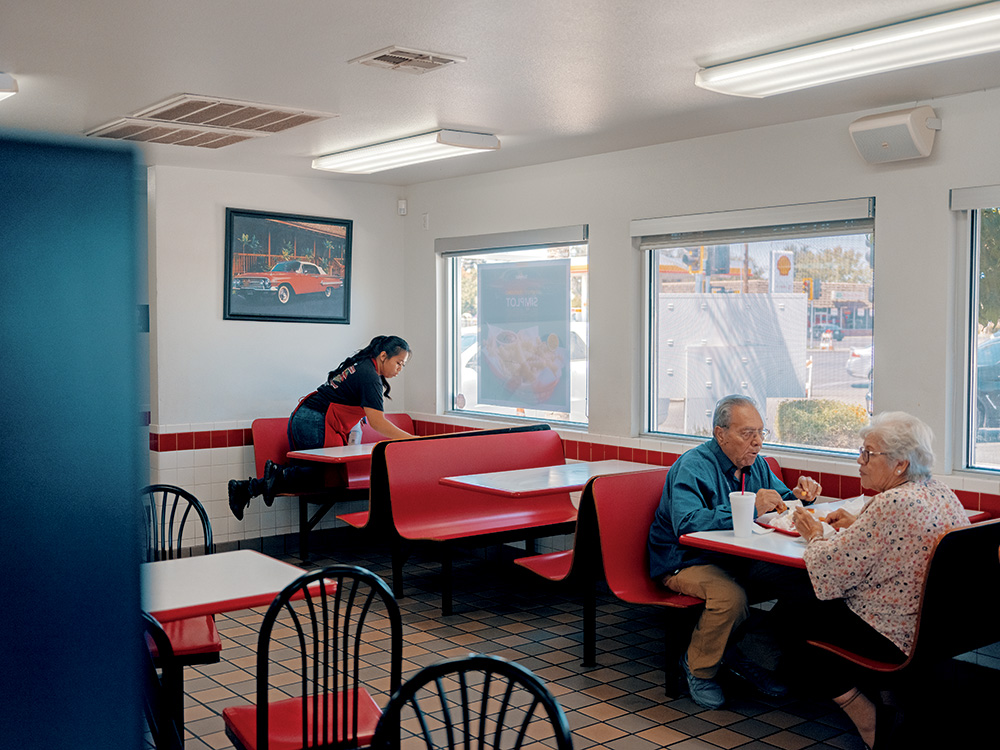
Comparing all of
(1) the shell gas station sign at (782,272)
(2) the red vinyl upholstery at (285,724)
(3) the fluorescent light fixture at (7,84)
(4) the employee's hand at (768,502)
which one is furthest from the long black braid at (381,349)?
(2) the red vinyl upholstery at (285,724)

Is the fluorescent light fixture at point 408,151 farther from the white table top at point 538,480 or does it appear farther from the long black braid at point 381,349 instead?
the white table top at point 538,480

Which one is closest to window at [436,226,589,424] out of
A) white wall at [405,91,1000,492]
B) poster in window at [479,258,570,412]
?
poster in window at [479,258,570,412]

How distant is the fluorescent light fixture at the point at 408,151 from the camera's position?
18.2 ft

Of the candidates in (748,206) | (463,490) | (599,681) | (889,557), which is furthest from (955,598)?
(463,490)

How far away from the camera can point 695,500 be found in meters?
4.07

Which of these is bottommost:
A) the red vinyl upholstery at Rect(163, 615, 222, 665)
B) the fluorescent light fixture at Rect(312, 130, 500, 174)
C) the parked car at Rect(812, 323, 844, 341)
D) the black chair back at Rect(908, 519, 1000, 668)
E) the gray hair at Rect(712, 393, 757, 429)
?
the red vinyl upholstery at Rect(163, 615, 222, 665)

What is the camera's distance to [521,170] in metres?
6.87

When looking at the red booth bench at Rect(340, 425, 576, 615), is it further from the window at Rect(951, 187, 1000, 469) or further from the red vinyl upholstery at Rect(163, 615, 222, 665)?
the window at Rect(951, 187, 1000, 469)

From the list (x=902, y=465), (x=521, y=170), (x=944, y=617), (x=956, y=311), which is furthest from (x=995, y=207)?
(x=521, y=170)

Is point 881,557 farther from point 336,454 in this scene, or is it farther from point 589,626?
point 336,454

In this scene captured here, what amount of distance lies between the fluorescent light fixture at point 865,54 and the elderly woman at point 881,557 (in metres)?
1.38

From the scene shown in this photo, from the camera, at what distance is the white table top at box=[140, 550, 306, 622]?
286 centimetres

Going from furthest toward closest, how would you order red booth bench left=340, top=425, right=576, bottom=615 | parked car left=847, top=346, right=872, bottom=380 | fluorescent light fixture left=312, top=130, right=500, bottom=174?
red booth bench left=340, top=425, right=576, bottom=615 → fluorescent light fixture left=312, top=130, right=500, bottom=174 → parked car left=847, top=346, right=872, bottom=380

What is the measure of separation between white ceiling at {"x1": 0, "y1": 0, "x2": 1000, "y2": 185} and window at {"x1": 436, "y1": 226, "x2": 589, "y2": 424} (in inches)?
49.2
